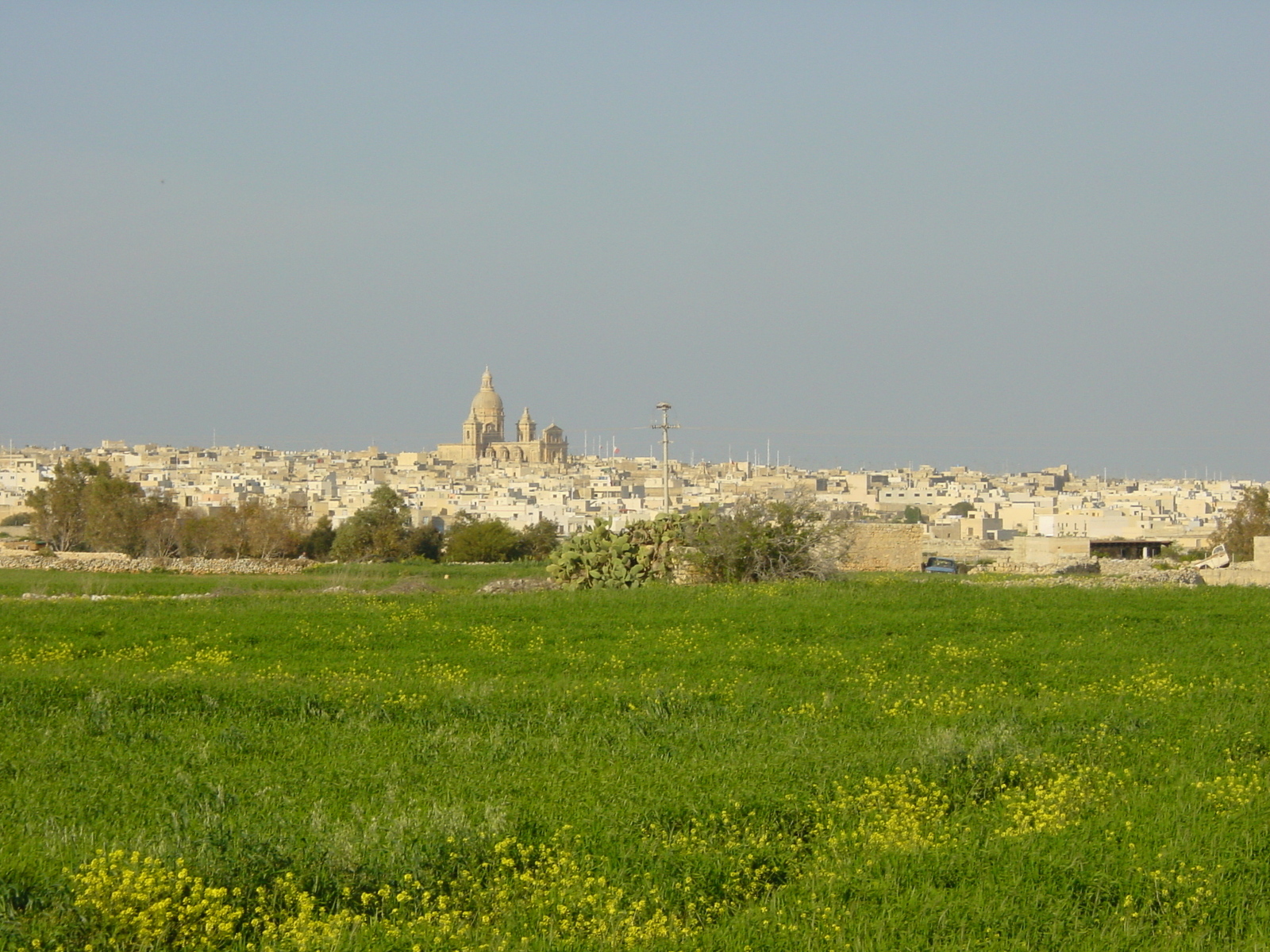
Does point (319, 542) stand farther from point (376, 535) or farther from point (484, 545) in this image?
point (484, 545)

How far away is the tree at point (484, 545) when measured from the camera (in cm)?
4769

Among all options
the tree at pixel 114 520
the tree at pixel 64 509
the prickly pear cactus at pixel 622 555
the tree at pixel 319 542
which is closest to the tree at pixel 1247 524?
the prickly pear cactus at pixel 622 555

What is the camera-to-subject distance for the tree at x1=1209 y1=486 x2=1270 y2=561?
147ft

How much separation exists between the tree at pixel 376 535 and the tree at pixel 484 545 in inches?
85.8

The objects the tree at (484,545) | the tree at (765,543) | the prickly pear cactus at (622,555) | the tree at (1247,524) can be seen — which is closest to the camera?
the tree at (765,543)

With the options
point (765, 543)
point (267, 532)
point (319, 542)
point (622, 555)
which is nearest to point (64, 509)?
point (267, 532)

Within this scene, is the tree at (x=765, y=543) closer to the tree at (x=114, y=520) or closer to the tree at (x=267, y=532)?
the tree at (x=267, y=532)

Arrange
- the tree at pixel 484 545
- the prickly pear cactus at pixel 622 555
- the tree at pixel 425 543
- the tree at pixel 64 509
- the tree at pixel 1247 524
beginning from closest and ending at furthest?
the prickly pear cactus at pixel 622 555
the tree at pixel 1247 524
the tree at pixel 484 545
the tree at pixel 64 509
the tree at pixel 425 543

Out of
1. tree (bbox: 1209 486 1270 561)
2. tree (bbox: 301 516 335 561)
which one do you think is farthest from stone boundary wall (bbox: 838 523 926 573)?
tree (bbox: 301 516 335 561)

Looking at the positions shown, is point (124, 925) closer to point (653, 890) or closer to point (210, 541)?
point (653, 890)

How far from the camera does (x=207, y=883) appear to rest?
17.6ft

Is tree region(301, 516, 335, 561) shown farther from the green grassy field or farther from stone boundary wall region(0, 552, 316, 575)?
the green grassy field

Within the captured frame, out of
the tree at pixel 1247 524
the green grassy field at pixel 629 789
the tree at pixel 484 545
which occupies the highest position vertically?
the tree at pixel 1247 524

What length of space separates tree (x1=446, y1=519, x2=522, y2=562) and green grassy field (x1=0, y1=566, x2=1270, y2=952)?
33.9m
